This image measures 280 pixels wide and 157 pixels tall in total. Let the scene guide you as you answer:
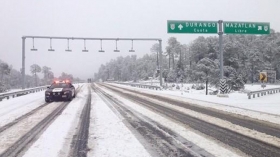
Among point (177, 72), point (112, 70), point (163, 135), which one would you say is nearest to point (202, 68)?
point (163, 135)

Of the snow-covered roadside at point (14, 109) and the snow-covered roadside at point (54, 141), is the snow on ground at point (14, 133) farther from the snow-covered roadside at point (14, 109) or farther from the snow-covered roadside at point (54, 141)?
the snow-covered roadside at point (14, 109)

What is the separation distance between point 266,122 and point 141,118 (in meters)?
4.78

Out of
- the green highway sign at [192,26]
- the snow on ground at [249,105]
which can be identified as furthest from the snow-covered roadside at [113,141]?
the green highway sign at [192,26]

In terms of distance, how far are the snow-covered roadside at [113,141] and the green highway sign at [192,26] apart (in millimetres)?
18024

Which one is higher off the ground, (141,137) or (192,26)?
(192,26)

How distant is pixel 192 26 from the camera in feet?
86.2

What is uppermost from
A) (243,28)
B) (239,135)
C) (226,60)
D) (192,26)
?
(192,26)

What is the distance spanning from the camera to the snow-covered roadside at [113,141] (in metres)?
5.99

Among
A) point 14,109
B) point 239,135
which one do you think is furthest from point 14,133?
point 14,109

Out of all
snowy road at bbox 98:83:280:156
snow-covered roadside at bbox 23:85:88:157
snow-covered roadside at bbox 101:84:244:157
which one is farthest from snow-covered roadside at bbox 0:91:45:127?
snowy road at bbox 98:83:280:156

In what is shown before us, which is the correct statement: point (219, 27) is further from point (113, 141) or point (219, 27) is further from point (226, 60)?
point (226, 60)

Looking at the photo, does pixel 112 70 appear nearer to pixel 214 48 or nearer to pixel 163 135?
pixel 214 48

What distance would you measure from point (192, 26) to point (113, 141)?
21.1 metres

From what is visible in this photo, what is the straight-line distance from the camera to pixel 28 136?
7.96m
